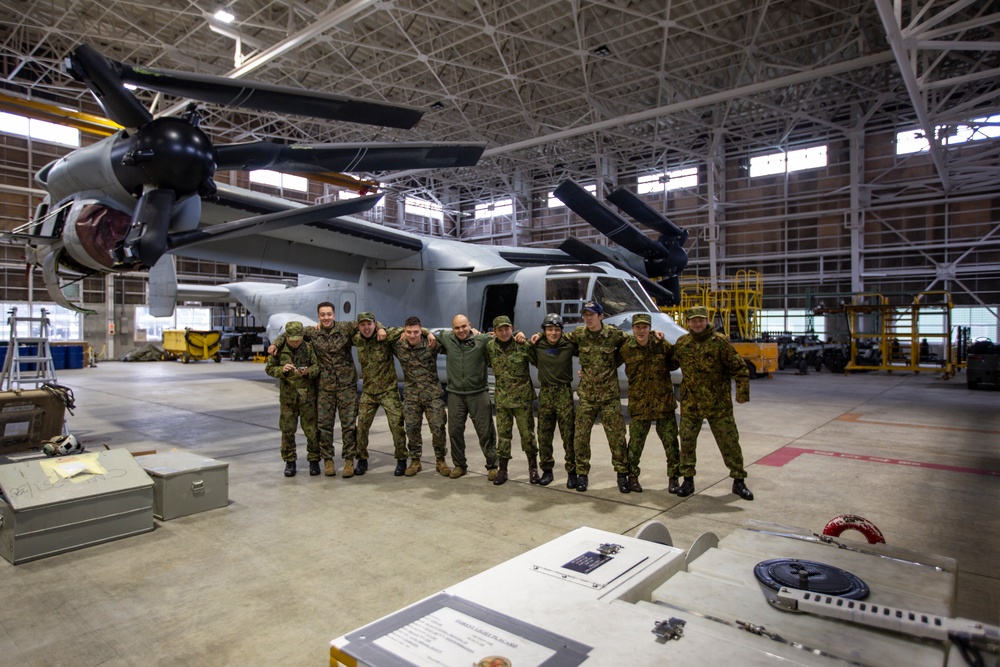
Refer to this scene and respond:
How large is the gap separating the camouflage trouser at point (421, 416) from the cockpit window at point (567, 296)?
378cm

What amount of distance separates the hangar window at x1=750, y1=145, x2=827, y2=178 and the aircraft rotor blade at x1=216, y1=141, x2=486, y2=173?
23.7 m

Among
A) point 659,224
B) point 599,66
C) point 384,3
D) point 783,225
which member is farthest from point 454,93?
point 783,225

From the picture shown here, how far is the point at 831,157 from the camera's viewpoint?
83.4ft

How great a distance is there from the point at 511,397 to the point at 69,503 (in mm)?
3674

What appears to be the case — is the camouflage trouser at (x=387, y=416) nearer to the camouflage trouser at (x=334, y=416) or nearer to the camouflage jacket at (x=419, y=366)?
the camouflage trouser at (x=334, y=416)

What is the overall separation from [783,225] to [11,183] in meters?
35.2

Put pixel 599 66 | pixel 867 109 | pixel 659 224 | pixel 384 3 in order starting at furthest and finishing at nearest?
pixel 867 109 < pixel 599 66 < pixel 384 3 < pixel 659 224

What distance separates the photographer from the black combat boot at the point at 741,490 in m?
5.11

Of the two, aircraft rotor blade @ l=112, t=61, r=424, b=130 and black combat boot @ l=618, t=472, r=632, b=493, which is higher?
aircraft rotor blade @ l=112, t=61, r=424, b=130

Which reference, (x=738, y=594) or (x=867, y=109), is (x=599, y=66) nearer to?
(x=867, y=109)

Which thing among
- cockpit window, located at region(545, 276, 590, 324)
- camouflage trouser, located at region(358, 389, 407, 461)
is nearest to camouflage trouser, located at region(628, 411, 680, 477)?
camouflage trouser, located at region(358, 389, 407, 461)

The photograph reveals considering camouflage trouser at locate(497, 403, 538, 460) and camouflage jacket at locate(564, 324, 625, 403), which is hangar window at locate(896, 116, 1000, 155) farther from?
camouflage trouser at locate(497, 403, 538, 460)

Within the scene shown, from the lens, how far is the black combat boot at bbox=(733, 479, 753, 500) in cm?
511

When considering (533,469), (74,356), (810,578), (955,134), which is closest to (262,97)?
(533,469)
